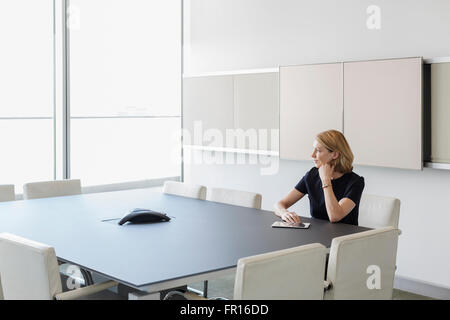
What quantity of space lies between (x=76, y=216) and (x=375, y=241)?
1.96 meters

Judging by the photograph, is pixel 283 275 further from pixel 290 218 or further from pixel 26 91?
pixel 26 91

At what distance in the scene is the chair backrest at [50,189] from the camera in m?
4.82

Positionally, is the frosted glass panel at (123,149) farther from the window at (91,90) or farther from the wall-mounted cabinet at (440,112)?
the wall-mounted cabinet at (440,112)

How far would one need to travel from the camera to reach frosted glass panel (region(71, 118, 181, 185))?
20.7 feet

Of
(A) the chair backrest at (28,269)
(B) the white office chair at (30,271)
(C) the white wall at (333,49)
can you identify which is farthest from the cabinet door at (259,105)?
(A) the chair backrest at (28,269)

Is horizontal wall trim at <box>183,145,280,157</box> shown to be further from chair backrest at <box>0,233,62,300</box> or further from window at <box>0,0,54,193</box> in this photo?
chair backrest at <box>0,233,62,300</box>

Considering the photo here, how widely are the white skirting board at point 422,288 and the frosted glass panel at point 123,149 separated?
3.19 meters

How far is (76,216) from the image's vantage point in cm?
382

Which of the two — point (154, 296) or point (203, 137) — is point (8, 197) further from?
point (154, 296)

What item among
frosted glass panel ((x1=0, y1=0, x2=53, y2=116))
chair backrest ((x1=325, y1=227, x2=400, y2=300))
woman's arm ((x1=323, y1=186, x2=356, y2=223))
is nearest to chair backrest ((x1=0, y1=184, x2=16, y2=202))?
frosted glass panel ((x1=0, y1=0, x2=53, y2=116))

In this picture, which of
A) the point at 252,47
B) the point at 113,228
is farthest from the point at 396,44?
the point at 113,228

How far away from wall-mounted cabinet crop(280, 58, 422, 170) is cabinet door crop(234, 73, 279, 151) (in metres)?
0.15

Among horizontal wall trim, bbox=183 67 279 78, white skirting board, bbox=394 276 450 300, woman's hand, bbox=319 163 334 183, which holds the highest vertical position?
horizontal wall trim, bbox=183 67 279 78

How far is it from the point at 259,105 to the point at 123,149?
1819mm
